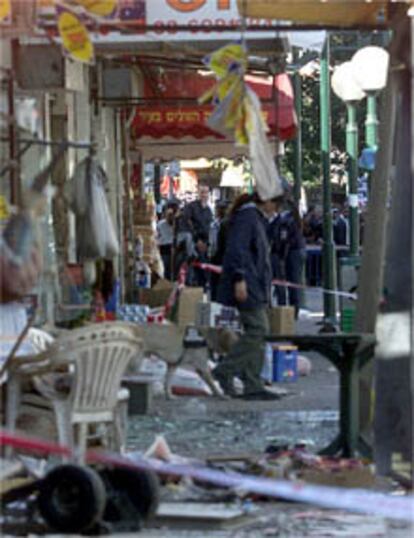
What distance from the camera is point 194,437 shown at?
35.3ft

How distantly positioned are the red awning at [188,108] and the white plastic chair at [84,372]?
711cm

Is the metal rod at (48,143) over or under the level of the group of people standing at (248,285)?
over

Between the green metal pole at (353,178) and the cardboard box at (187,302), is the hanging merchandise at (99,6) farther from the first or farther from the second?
the green metal pole at (353,178)

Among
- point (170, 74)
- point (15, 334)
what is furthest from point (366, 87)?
point (15, 334)

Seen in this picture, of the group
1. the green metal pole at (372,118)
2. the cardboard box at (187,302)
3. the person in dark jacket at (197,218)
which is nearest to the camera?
the cardboard box at (187,302)

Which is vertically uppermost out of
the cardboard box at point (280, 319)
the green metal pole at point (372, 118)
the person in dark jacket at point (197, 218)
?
the green metal pole at point (372, 118)

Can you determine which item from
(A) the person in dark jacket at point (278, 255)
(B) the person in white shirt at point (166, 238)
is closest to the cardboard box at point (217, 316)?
(A) the person in dark jacket at point (278, 255)

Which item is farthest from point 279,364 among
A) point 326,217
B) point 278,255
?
point 278,255

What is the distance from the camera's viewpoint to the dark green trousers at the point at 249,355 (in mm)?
12365

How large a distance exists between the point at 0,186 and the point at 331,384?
4.24 m

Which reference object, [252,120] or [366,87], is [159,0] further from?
[366,87]

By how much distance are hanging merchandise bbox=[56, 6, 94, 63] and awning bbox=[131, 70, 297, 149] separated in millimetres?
6148

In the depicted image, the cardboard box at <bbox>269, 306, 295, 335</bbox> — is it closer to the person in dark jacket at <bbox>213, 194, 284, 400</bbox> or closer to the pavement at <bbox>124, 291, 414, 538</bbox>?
the pavement at <bbox>124, 291, 414, 538</bbox>

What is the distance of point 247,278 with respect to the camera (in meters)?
12.2
